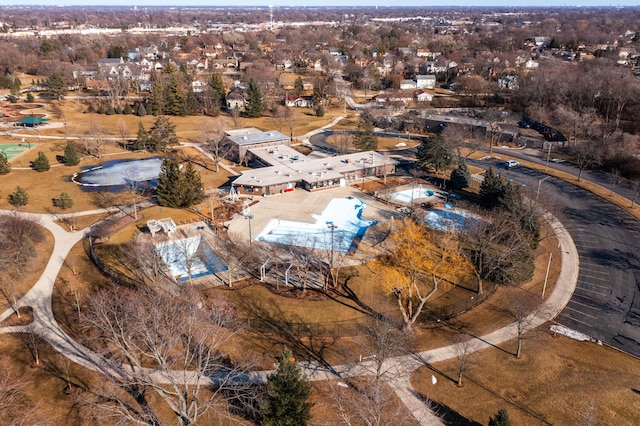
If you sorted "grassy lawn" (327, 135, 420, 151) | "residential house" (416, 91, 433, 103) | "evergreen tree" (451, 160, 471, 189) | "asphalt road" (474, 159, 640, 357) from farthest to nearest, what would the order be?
"residential house" (416, 91, 433, 103) < "grassy lawn" (327, 135, 420, 151) < "evergreen tree" (451, 160, 471, 189) < "asphalt road" (474, 159, 640, 357)

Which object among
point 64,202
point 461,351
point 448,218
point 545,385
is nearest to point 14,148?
point 64,202

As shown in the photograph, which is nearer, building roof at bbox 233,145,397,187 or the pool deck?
the pool deck

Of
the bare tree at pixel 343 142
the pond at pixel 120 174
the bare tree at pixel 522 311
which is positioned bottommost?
the bare tree at pixel 522 311

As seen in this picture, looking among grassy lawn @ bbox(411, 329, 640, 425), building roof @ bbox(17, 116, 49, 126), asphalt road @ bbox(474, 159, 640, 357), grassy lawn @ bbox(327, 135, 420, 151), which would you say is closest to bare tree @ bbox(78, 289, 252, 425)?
grassy lawn @ bbox(411, 329, 640, 425)

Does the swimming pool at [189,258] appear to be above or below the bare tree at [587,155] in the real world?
below

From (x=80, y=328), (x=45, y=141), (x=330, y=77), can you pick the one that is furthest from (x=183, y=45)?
(x=80, y=328)

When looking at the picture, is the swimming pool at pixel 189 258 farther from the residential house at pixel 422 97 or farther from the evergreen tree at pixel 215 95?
the residential house at pixel 422 97

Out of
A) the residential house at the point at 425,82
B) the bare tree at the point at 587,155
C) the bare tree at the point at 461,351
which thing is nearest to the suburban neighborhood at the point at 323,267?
the bare tree at the point at 461,351

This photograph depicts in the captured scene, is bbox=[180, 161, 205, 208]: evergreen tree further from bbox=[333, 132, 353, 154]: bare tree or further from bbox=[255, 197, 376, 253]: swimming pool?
bbox=[333, 132, 353, 154]: bare tree
